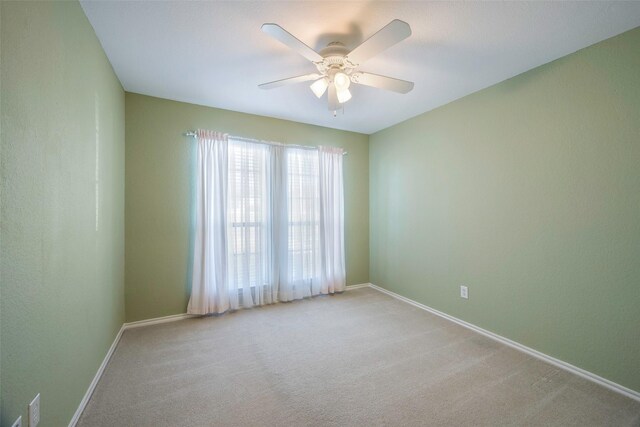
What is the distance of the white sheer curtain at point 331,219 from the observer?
3.78 m

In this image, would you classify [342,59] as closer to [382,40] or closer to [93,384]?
[382,40]

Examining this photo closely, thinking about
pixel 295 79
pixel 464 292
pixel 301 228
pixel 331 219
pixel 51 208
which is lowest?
pixel 464 292

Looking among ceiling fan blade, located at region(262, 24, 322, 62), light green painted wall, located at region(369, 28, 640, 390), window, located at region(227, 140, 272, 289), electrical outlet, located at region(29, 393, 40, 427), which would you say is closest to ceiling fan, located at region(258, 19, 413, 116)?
ceiling fan blade, located at region(262, 24, 322, 62)

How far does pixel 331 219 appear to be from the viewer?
12.6 feet

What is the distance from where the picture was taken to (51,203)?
4.14 feet

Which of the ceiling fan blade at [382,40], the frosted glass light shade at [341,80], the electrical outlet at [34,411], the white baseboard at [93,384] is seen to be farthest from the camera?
the frosted glass light shade at [341,80]

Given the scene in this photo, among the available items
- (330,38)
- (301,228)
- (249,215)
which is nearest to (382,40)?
(330,38)

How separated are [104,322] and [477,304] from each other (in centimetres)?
331

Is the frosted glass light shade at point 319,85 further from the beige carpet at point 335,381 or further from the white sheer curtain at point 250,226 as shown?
the beige carpet at point 335,381

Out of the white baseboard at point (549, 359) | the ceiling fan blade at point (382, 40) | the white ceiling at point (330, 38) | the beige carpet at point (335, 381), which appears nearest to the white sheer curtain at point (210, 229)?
the beige carpet at point (335, 381)

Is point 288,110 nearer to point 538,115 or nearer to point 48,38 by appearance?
point 48,38

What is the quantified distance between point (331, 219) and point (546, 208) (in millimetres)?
2361

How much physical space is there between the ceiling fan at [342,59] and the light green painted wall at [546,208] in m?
1.21

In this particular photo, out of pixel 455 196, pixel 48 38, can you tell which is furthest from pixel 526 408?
pixel 48 38
